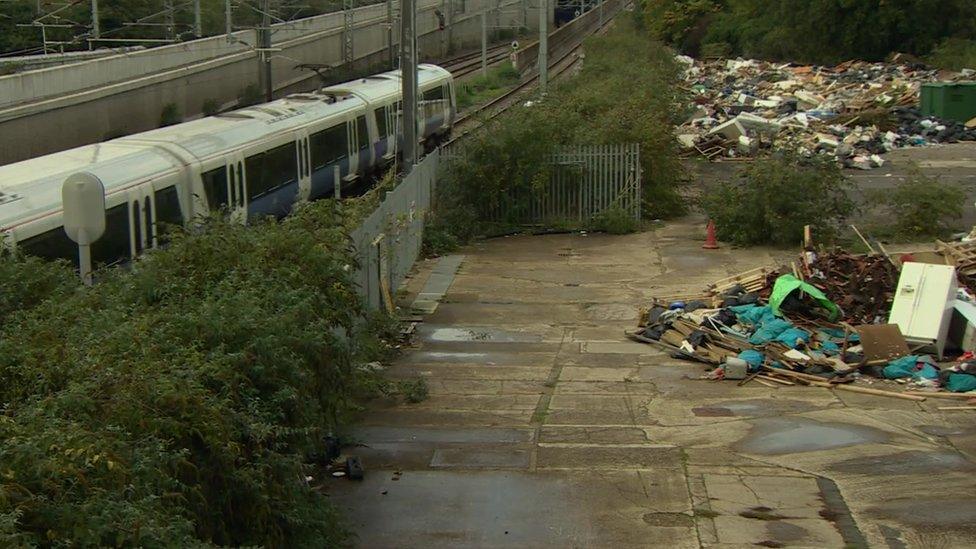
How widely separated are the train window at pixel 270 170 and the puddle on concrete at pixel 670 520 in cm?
1323

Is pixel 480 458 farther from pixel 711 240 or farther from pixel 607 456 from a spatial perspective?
pixel 711 240

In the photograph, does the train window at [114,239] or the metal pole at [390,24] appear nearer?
the train window at [114,239]

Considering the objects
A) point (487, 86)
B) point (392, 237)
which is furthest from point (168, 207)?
point (487, 86)

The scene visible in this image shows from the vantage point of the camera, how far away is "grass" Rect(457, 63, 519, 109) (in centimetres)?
5206

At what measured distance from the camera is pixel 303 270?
10.4m

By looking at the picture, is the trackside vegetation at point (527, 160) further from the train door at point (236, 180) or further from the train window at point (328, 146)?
the train door at point (236, 180)

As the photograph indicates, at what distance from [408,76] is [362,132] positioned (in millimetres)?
5741

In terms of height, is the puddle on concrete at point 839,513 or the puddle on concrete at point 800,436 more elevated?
the puddle on concrete at point 839,513

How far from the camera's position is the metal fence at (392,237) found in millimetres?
15656

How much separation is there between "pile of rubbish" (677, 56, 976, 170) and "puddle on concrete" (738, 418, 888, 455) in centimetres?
1187

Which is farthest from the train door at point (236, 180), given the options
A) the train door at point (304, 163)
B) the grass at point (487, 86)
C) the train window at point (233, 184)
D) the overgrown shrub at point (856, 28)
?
the overgrown shrub at point (856, 28)

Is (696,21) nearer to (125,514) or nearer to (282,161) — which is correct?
(282,161)

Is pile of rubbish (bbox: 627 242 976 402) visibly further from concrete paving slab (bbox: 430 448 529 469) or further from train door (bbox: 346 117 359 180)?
train door (bbox: 346 117 359 180)

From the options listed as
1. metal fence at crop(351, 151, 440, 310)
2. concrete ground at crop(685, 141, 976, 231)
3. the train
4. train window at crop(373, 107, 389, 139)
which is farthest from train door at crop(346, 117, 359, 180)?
concrete ground at crop(685, 141, 976, 231)
